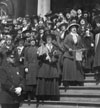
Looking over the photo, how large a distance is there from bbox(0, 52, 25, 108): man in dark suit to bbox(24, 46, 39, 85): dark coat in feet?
7.65

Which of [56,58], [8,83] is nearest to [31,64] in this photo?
[56,58]

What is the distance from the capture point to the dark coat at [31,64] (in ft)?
35.4

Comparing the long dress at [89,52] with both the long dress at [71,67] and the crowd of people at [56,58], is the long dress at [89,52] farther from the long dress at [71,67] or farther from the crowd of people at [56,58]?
the long dress at [71,67]

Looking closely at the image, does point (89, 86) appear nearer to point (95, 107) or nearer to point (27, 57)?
point (95, 107)

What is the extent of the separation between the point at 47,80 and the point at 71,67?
0.74 meters

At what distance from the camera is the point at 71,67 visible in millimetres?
10641

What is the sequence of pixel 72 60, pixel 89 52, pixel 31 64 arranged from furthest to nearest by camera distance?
pixel 89 52 → pixel 31 64 → pixel 72 60

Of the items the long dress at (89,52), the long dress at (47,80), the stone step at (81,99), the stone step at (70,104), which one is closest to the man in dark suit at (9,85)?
the stone step at (70,104)

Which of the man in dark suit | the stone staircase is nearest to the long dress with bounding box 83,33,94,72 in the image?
the stone staircase

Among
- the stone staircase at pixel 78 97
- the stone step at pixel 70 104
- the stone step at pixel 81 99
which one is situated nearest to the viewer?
the stone step at pixel 70 104

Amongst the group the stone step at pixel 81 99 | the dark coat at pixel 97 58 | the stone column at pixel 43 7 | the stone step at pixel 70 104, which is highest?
the stone column at pixel 43 7

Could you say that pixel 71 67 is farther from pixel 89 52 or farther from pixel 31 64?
pixel 31 64

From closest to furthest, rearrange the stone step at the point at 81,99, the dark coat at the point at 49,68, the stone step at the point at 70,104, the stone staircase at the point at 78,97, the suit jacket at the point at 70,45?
1. the stone step at the point at 70,104
2. the stone staircase at the point at 78,97
3. the stone step at the point at 81,99
4. the dark coat at the point at 49,68
5. the suit jacket at the point at 70,45

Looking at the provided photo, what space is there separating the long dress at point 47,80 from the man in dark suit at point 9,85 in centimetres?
204
